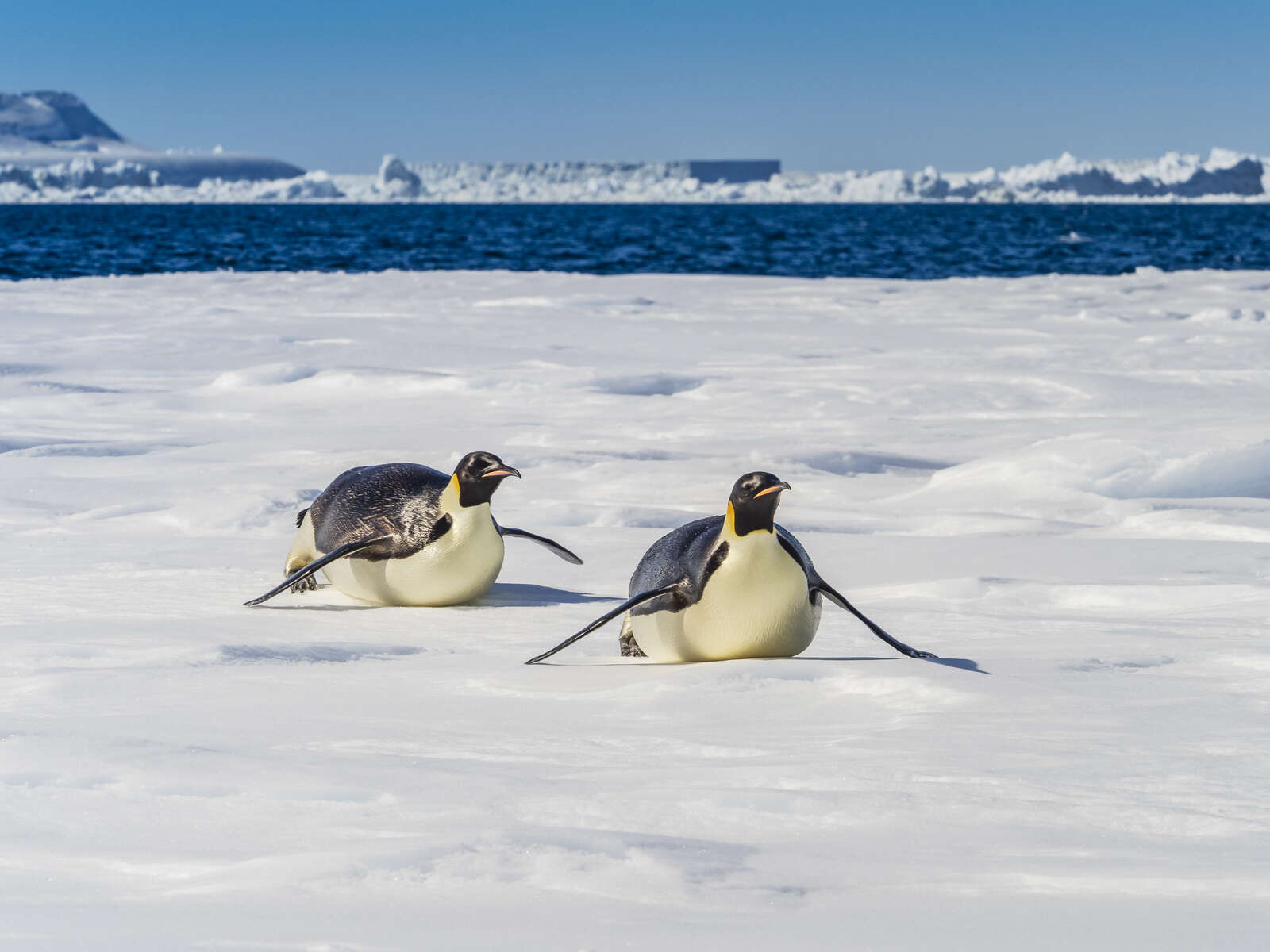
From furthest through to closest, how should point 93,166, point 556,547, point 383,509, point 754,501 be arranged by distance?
point 93,166 → point 556,547 → point 383,509 → point 754,501

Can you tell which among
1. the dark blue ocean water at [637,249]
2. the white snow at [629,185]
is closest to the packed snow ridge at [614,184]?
the white snow at [629,185]

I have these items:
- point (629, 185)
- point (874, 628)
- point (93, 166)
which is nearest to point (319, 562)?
point (874, 628)

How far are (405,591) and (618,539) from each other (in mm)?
1116

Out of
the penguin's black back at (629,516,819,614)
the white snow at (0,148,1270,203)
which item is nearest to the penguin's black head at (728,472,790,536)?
the penguin's black back at (629,516,819,614)

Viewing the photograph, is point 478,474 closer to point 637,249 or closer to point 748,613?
point 748,613

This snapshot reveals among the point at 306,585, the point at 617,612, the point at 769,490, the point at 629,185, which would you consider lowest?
the point at 306,585

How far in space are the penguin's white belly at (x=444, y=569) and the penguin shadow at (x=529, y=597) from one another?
73mm

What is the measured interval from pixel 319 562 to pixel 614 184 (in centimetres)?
15583

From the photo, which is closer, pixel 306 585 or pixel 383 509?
pixel 383 509

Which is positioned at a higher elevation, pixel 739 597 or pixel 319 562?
pixel 739 597

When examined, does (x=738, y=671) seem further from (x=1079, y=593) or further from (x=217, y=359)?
(x=217, y=359)

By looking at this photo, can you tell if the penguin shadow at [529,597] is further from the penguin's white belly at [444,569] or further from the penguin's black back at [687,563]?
the penguin's black back at [687,563]

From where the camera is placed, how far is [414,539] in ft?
13.3

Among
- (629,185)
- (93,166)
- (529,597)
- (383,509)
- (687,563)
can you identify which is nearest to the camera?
Answer: (687,563)
